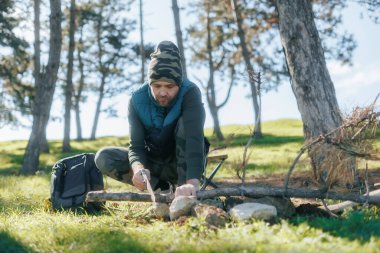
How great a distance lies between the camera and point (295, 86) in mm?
8609

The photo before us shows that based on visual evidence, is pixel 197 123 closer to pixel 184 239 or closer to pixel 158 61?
pixel 158 61

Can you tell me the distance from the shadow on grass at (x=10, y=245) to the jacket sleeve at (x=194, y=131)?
163cm

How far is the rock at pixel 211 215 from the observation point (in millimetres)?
4391

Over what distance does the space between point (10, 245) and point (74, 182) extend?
7.17ft

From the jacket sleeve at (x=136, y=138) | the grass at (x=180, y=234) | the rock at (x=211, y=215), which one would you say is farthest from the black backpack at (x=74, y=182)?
the rock at (x=211, y=215)

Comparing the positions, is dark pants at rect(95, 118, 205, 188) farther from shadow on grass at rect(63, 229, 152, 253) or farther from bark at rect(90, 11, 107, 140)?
bark at rect(90, 11, 107, 140)

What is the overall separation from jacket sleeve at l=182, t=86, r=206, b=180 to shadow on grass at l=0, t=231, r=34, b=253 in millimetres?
1630

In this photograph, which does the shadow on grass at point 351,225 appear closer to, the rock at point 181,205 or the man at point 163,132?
the rock at point 181,205

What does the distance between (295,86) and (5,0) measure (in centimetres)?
1600

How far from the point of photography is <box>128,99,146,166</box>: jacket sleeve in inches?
218

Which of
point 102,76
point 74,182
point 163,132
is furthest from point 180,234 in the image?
point 102,76

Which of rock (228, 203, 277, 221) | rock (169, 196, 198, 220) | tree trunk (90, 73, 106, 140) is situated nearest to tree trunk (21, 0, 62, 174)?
rock (169, 196, 198, 220)

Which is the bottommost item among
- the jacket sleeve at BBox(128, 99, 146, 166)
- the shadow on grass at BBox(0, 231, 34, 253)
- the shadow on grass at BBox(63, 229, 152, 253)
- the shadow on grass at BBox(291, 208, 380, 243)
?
the shadow on grass at BBox(0, 231, 34, 253)

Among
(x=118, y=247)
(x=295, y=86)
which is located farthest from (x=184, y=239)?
(x=295, y=86)
